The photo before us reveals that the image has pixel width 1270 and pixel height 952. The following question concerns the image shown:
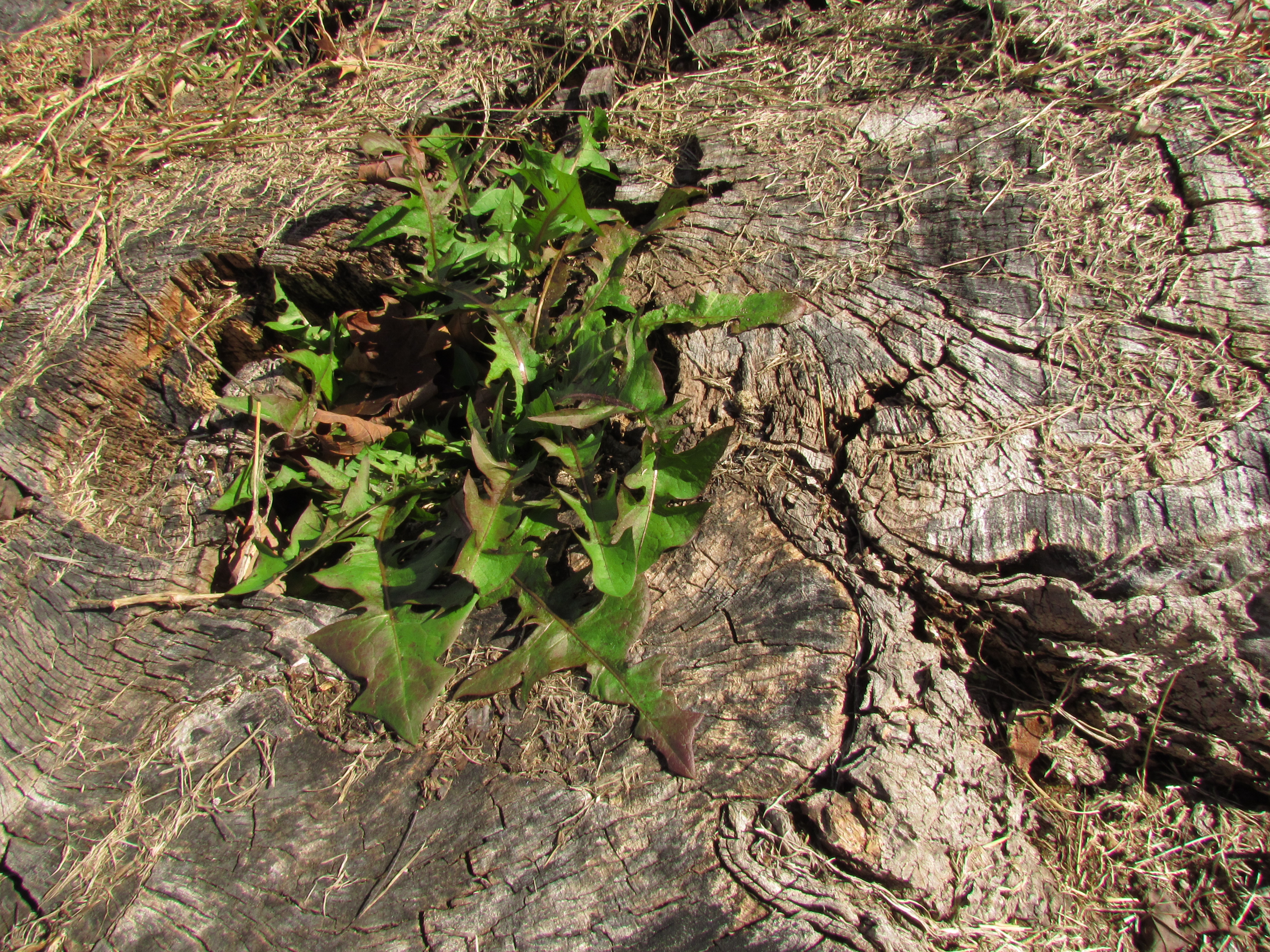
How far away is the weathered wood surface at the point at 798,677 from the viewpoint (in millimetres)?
1232

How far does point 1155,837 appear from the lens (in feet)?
4.65

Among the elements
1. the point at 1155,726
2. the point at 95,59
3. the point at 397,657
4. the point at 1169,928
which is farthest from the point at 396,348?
the point at 95,59

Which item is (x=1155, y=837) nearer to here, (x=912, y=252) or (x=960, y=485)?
(x=960, y=485)

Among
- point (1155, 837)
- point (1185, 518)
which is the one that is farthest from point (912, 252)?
point (1155, 837)

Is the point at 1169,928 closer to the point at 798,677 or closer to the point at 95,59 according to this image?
the point at 798,677

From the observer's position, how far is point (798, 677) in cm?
137

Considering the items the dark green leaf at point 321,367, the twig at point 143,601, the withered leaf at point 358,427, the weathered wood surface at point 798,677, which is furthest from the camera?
the dark green leaf at point 321,367

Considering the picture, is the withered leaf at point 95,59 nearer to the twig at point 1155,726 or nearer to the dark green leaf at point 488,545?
the dark green leaf at point 488,545

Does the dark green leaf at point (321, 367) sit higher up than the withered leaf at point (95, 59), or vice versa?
the withered leaf at point (95, 59)

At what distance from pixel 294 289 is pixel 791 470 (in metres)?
1.74

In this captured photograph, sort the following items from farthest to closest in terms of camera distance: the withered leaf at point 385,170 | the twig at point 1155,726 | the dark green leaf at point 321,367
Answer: the withered leaf at point 385,170
the dark green leaf at point 321,367
the twig at point 1155,726

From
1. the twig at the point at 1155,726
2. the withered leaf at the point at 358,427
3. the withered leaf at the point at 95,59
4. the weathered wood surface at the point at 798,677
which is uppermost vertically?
the withered leaf at the point at 95,59

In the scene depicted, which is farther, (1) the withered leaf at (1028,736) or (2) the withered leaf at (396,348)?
(2) the withered leaf at (396,348)

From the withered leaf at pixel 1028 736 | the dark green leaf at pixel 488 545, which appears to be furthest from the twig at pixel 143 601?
the withered leaf at pixel 1028 736
